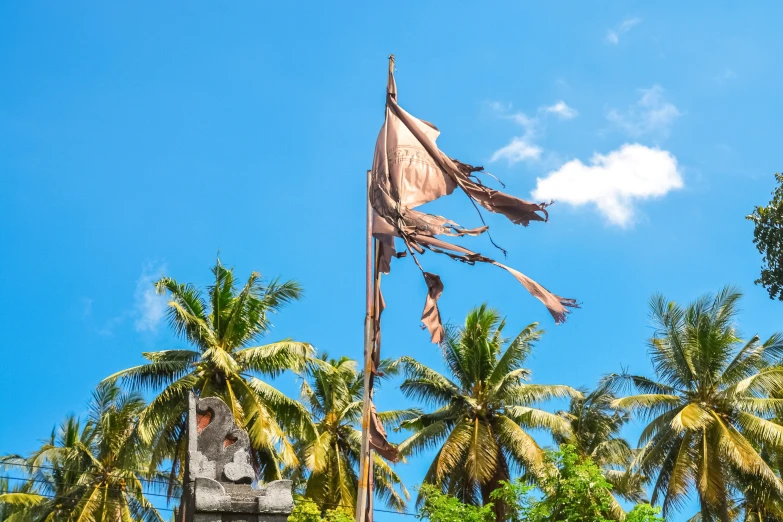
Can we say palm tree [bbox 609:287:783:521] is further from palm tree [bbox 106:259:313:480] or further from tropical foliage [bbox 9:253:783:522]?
palm tree [bbox 106:259:313:480]

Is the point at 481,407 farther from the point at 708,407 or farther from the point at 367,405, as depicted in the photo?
the point at 367,405

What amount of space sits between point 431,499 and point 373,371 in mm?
11931

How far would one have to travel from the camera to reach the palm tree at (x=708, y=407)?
2166 centimetres

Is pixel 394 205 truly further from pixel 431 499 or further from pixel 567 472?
pixel 431 499

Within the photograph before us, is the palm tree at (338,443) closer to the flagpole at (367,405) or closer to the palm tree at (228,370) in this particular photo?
the palm tree at (228,370)

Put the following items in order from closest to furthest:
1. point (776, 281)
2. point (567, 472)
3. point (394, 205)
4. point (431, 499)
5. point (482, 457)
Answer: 1. point (394, 205)
2. point (567, 472)
3. point (431, 499)
4. point (482, 457)
5. point (776, 281)

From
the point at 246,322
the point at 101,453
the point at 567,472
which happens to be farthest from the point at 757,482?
the point at 101,453

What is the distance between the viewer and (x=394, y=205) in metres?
8.67

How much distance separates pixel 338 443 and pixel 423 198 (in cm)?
1805

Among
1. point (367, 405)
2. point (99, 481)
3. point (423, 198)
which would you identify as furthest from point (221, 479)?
point (99, 481)

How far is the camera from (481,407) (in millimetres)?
25359

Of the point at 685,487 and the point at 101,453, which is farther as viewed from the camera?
the point at 101,453

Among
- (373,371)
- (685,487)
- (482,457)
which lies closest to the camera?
(373,371)

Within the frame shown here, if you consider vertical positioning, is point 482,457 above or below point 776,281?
below
